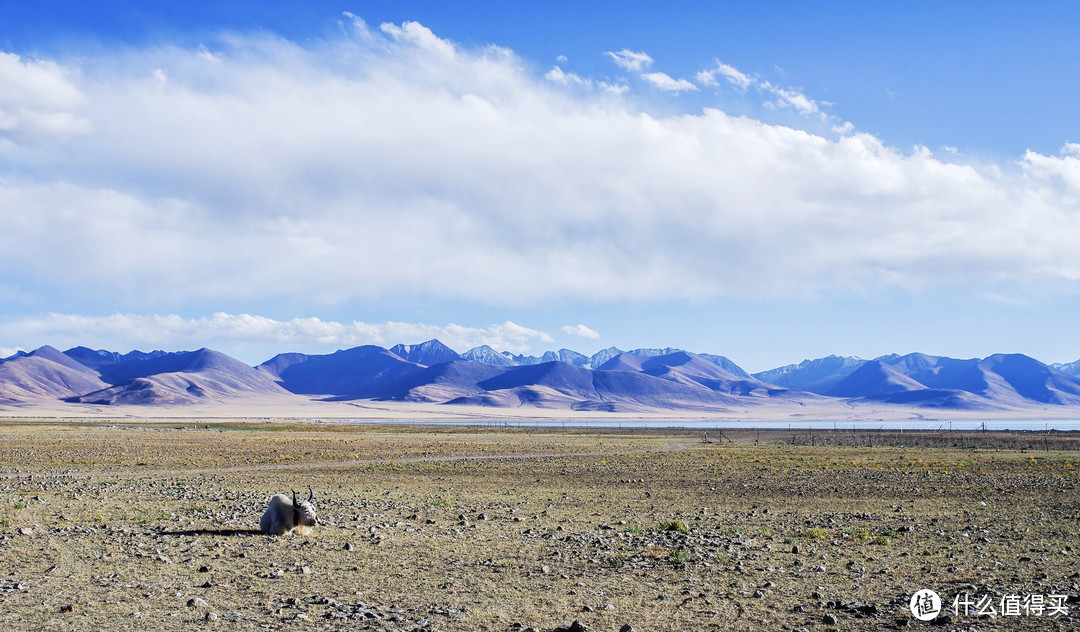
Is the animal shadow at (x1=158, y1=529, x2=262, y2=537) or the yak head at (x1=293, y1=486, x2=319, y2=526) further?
the yak head at (x1=293, y1=486, x2=319, y2=526)

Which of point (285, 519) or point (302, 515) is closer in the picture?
point (285, 519)

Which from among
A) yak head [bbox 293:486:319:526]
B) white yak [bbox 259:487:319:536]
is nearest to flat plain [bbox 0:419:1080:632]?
white yak [bbox 259:487:319:536]

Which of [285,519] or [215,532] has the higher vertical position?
[285,519]

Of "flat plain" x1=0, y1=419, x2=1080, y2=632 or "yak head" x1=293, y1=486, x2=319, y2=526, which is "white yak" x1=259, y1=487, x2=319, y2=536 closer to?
"yak head" x1=293, y1=486, x2=319, y2=526

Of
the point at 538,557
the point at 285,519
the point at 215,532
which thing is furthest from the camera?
the point at 215,532

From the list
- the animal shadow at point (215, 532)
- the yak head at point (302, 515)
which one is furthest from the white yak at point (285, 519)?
the animal shadow at point (215, 532)

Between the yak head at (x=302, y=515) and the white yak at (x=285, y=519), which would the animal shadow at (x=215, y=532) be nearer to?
the white yak at (x=285, y=519)

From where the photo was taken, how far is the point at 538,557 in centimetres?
1498

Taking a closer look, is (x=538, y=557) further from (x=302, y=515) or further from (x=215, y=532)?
(x=215, y=532)

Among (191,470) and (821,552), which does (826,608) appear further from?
→ (191,470)

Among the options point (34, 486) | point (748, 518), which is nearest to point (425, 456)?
point (34, 486)

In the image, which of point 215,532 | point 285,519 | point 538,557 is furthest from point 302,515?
point 538,557

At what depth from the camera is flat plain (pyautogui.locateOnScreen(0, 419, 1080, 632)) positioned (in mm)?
11070

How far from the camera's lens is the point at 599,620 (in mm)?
10867
